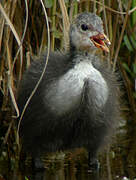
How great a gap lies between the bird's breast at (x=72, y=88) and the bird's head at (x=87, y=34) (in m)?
0.14

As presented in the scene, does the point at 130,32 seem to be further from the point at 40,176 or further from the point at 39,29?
the point at 40,176

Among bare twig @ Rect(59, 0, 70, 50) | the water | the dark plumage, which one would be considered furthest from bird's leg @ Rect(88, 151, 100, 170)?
bare twig @ Rect(59, 0, 70, 50)

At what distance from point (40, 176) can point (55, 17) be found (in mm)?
1351

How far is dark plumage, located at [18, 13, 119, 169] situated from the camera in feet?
13.4

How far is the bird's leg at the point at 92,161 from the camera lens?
4.60m

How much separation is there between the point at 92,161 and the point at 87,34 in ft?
3.65

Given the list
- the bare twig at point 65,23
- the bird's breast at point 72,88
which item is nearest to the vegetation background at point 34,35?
the bare twig at point 65,23

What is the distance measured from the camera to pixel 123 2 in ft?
17.1

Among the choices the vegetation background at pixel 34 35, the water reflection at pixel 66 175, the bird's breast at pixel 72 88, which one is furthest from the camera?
the vegetation background at pixel 34 35

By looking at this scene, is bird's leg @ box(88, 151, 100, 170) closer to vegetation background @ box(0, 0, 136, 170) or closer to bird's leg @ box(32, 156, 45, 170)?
vegetation background @ box(0, 0, 136, 170)

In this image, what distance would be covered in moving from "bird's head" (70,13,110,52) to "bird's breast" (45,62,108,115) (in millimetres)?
144

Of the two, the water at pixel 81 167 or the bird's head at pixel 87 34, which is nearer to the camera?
the bird's head at pixel 87 34

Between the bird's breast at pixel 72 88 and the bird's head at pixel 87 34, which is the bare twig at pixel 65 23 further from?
the bird's breast at pixel 72 88

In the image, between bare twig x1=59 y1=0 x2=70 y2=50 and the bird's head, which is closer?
the bird's head
